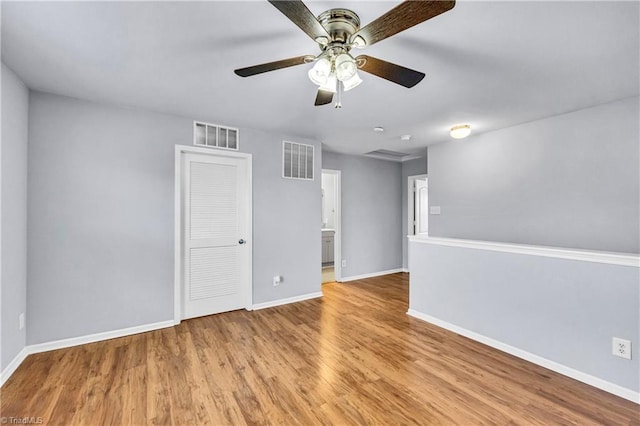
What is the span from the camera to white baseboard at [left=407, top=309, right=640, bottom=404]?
212 cm

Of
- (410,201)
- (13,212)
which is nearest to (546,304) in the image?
(410,201)

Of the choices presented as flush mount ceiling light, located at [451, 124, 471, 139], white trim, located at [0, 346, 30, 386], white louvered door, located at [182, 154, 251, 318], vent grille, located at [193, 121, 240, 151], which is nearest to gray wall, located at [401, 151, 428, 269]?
flush mount ceiling light, located at [451, 124, 471, 139]

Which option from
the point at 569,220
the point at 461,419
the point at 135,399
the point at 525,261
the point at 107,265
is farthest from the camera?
the point at 569,220

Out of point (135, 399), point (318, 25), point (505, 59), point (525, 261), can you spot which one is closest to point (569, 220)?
point (525, 261)

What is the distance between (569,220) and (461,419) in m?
2.63

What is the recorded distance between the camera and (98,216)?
9.59ft

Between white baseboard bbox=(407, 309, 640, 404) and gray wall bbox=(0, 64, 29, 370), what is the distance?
4111 millimetres

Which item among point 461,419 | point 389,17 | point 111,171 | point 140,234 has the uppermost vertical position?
point 389,17

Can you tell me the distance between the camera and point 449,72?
2.28 m

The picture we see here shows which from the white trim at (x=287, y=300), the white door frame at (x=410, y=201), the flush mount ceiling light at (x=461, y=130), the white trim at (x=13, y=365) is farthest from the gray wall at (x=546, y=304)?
the white trim at (x=13, y=365)

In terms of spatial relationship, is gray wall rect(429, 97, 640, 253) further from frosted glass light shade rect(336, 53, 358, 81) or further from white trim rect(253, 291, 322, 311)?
frosted glass light shade rect(336, 53, 358, 81)

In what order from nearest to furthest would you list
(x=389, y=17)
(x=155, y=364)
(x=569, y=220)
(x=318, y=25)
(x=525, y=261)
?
(x=389, y=17) → (x=318, y=25) → (x=155, y=364) → (x=525, y=261) → (x=569, y=220)

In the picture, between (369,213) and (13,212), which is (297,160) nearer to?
(369,213)

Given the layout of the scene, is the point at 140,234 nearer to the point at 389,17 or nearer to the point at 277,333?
the point at 277,333
